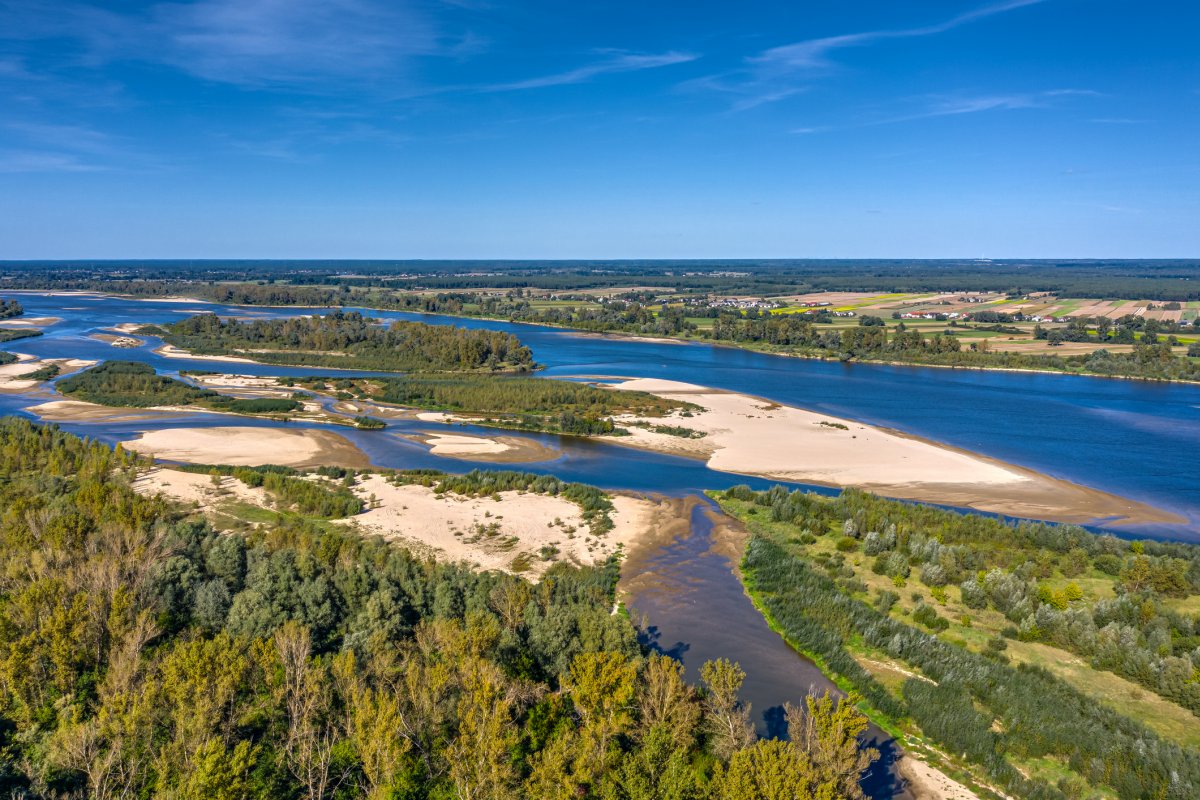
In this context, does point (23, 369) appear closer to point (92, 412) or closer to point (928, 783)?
point (92, 412)

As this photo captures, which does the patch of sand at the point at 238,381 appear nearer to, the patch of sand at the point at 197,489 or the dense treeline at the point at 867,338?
the patch of sand at the point at 197,489

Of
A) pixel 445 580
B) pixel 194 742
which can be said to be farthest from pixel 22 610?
pixel 445 580

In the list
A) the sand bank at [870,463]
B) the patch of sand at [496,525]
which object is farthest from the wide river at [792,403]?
the patch of sand at [496,525]

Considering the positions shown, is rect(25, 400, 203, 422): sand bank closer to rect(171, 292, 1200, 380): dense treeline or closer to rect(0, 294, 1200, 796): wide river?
rect(0, 294, 1200, 796): wide river

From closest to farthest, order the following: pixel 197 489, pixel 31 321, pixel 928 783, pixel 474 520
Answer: pixel 928 783 → pixel 474 520 → pixel 197 489 → pixel 31 321

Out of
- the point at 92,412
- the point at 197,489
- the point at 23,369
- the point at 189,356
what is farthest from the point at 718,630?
the point at 189,356

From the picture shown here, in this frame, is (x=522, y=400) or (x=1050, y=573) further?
(x=522, y=400)

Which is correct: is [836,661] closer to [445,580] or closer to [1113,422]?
[445,580]
